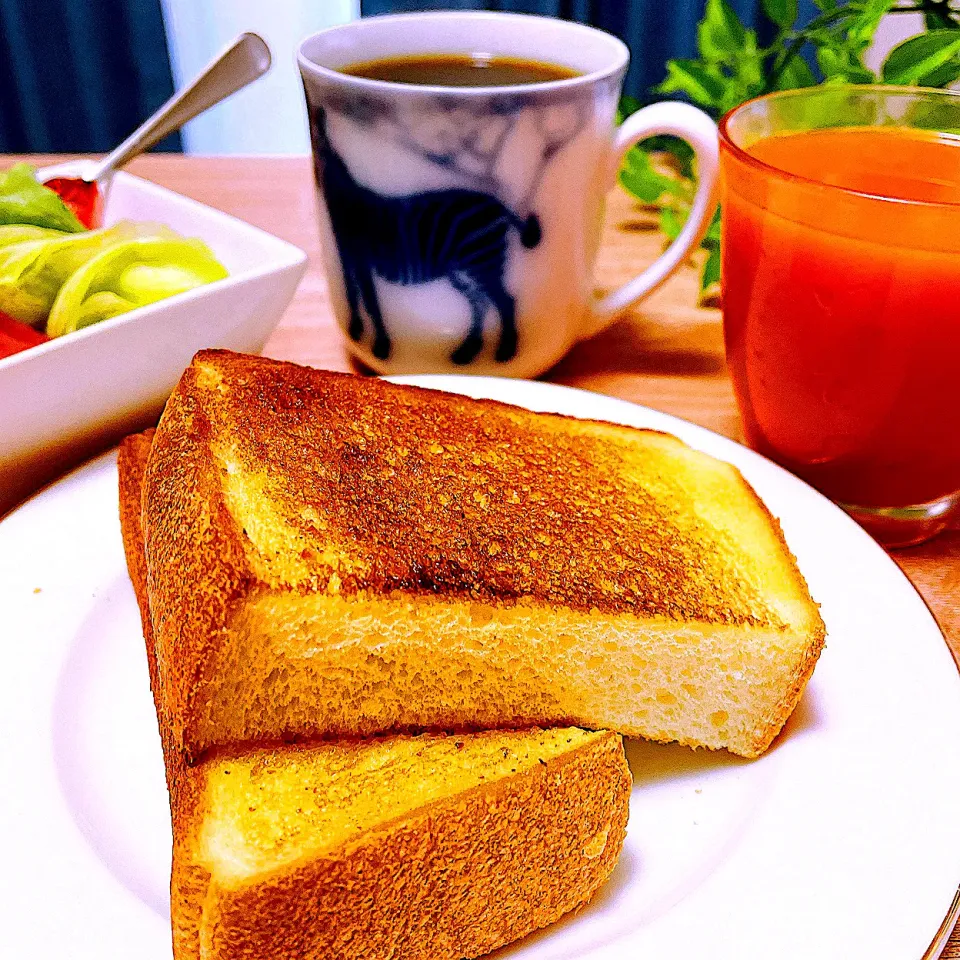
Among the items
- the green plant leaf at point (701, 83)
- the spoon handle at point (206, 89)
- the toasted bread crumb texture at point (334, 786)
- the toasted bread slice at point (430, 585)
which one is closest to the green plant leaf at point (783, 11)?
the green plant leaf at point (701, 83)

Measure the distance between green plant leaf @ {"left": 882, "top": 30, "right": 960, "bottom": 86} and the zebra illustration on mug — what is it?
50 centimetres

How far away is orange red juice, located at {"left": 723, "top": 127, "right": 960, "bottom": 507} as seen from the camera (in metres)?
0.83

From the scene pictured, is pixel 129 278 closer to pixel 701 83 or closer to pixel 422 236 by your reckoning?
pixel 422 236

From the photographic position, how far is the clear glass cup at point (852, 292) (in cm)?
83

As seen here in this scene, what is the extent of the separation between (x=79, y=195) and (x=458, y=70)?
553 mm

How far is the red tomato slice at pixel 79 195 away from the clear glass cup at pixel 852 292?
2.81 ft

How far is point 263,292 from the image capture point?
3.34 ft

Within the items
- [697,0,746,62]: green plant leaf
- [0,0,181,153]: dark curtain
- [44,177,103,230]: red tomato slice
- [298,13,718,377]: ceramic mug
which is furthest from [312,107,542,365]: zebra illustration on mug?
[0,0,181,153]: dark curtain

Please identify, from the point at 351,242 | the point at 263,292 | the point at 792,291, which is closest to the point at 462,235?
the point at 351,242

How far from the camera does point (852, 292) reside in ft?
2.83

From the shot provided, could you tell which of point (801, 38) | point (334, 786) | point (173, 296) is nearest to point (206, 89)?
point (173, 296)

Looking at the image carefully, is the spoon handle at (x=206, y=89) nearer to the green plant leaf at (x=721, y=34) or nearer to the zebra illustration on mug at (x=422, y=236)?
the zebra illustration on mug at (x=422, y=236)

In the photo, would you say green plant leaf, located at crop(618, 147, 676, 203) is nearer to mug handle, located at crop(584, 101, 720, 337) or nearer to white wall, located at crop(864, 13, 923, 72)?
mug handle, located at crop(584, 101, 720, 337)

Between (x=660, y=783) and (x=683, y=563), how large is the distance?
0.60ft
